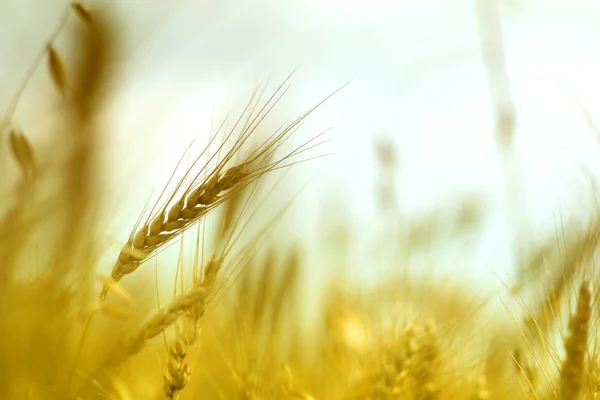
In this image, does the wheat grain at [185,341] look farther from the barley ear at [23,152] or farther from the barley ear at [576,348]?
the barley ear at [576,348]

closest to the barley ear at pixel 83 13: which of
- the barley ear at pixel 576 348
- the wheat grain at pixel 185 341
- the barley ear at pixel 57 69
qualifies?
the barley ear at pixel 57 69

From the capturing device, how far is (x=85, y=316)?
1.88 ft

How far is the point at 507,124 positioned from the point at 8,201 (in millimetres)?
1310

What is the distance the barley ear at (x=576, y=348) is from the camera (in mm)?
629

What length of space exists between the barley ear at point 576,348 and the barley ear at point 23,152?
0.54 m

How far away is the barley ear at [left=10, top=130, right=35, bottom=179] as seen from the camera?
2.05 ft

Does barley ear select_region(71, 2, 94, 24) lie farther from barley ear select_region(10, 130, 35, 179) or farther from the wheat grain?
the wheat grain

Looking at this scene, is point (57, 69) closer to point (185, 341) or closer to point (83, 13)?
point (83, 13)

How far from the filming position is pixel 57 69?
0.73 m

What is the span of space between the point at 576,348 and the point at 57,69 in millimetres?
611

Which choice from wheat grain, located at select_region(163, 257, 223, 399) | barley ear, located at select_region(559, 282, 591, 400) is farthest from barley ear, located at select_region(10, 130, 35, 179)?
barley ear, located at select_region(559, 282, 591, 400)

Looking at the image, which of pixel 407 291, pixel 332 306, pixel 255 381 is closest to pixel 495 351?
pixel 407 291

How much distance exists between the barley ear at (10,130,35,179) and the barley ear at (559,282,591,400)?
54 centimetres

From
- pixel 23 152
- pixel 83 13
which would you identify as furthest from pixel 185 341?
pixel 83 13
